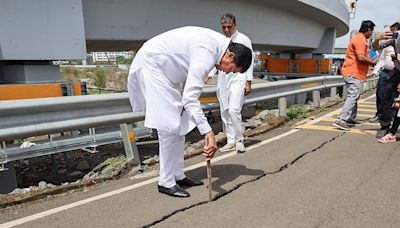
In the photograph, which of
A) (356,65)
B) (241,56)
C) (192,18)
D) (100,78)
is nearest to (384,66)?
(356,65)

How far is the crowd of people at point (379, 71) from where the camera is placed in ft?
19.1

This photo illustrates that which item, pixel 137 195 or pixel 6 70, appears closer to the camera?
pixel 137 195

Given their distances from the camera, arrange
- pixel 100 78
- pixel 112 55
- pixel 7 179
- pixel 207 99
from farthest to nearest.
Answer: pixel 112 55
pixel 100 78
pixel 207 99
pixel 7 179

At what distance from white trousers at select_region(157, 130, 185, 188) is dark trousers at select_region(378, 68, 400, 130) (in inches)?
165

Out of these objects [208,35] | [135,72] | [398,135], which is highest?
[208,35]

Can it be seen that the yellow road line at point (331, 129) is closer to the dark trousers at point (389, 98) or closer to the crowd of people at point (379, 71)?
the crowd of people at point (379, 71)

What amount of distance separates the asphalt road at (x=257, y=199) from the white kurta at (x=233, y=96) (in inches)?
17.0

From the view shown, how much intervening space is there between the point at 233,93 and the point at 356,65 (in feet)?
9.21

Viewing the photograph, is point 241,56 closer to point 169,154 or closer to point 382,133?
point 169,154

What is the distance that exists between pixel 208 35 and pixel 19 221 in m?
2.22

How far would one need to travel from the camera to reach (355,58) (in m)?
6.48

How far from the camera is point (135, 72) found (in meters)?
3.34

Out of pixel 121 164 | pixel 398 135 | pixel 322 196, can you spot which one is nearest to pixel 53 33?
pixel 121 164

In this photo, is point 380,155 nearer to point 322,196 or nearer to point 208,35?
point 322,196
